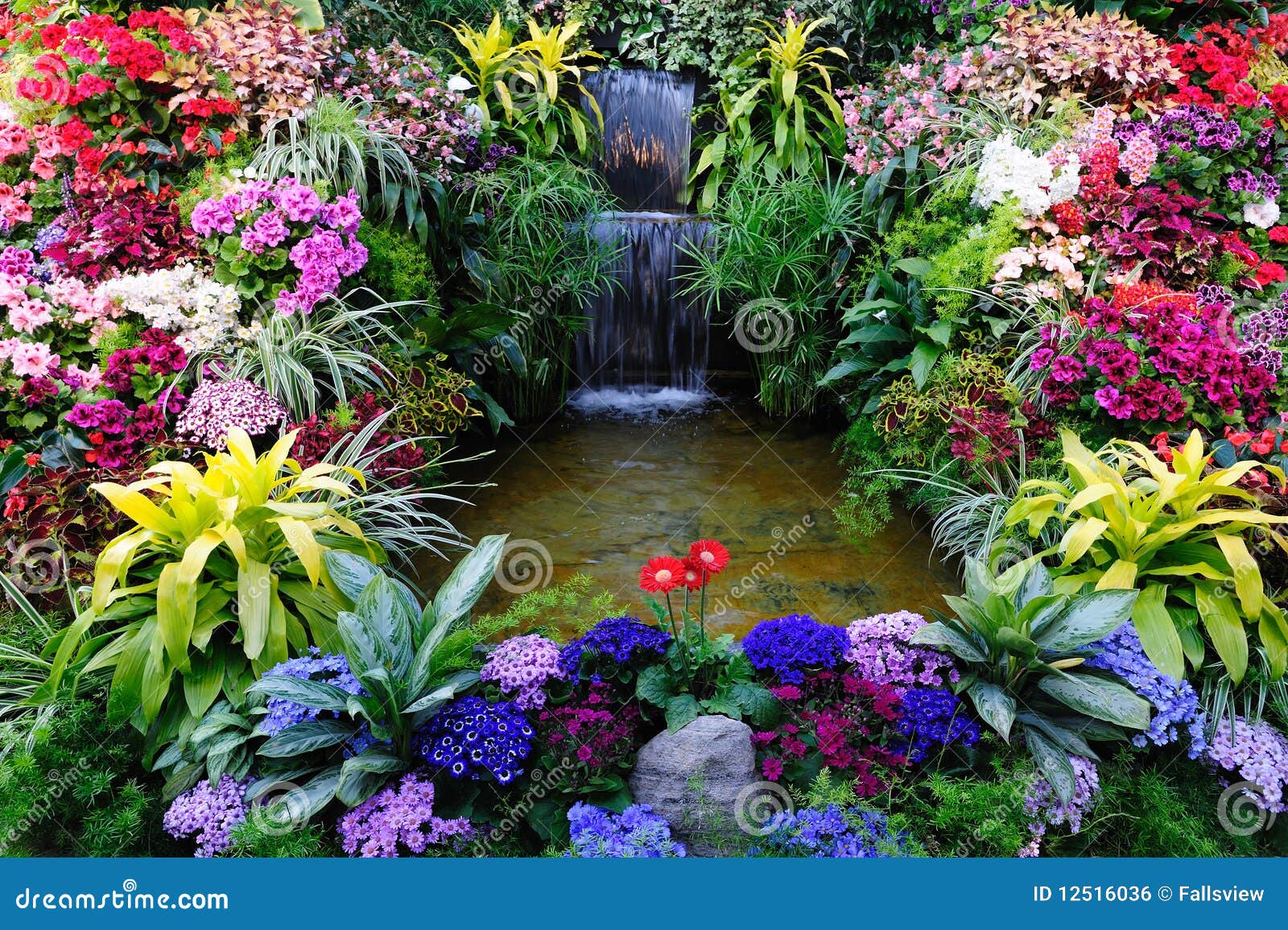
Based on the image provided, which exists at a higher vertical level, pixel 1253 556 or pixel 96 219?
pixel 96 219

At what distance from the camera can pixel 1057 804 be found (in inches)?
93.0

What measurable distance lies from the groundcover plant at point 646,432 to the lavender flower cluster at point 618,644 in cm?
2

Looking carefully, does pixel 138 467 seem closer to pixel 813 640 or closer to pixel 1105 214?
pixel 813 640

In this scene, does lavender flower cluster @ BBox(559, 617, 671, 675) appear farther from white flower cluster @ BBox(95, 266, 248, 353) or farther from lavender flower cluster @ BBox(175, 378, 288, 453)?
white flower cluster @ BBox(95, 266, 248, 353)

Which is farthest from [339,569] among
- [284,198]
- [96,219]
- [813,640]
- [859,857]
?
[96,219]

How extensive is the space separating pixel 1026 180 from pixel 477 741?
11.4ft

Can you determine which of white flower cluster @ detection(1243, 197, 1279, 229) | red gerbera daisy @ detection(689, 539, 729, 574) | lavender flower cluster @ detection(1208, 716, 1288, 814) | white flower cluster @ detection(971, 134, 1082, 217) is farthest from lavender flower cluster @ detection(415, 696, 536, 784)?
white flower cluster @ detection(1243, 197, 1279, 229)

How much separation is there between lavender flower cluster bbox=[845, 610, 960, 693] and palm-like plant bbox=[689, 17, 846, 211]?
344 cm

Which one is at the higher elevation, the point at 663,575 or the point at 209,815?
the point at 663,575

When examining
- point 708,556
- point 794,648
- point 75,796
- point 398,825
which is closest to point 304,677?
point 398,825

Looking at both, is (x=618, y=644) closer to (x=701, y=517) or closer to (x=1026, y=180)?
(x=701, y=517)

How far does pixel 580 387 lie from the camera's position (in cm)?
597

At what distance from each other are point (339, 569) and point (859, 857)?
1548 millimetres

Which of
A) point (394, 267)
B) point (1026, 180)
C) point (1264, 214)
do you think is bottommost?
point (394, 267)
